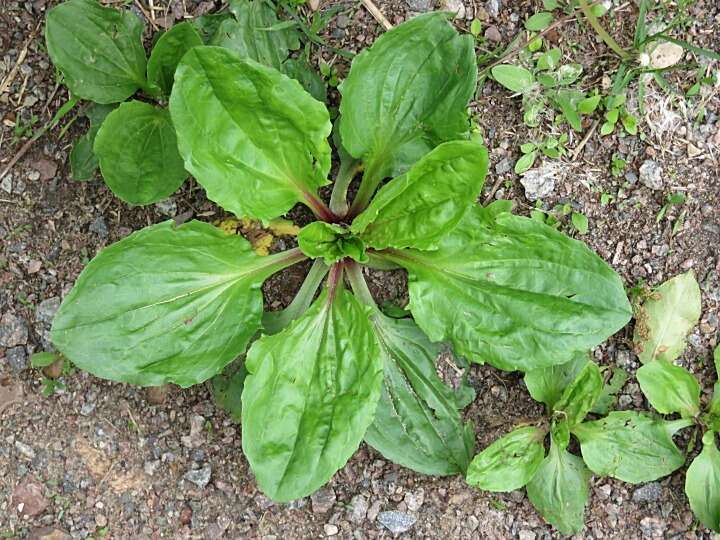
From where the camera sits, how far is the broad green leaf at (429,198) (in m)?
2.50

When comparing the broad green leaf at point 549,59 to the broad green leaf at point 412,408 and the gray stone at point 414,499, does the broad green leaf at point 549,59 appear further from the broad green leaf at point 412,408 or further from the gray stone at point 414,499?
the gray stone at point 414,499

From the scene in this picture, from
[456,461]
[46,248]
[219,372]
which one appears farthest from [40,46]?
[456,461]

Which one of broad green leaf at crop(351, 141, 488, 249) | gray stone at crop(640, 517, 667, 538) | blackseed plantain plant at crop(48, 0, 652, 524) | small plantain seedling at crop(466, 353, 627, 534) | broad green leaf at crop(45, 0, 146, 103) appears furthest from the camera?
gray stone at crop(640, 517, 667, 538)

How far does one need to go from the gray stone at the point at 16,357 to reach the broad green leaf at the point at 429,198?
1.38 m

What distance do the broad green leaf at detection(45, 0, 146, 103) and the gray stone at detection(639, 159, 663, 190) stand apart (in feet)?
6.47

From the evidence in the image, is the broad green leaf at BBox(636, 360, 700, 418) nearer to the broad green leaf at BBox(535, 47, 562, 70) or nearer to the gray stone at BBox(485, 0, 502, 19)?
the broad green leaf at BBox(535, 47, 562, 70)

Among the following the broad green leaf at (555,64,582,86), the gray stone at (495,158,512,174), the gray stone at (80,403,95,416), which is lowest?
the gray stone at (80,403,95,416)

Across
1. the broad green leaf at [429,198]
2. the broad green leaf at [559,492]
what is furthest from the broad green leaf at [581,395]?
the broad green leaf at [429,198]

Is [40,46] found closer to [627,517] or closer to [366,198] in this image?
[366,198]

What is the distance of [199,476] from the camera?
3.16m

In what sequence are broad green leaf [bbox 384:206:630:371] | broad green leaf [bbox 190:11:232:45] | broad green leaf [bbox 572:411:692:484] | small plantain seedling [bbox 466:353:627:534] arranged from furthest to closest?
broad green leaf [bbox 572:411:692:484], small plantain seedling [bbox 466:353:627:534], broad green leaf [bbox 190:11:232:45], broad green leaf [bbox 384:206:630:371]

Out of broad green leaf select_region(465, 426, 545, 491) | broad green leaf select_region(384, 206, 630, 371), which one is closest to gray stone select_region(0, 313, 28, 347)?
broad green leaf select_region(384, 206, 630, 371)

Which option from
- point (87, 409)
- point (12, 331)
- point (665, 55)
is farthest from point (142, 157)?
point (665, 55)

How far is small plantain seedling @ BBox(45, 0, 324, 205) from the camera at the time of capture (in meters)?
2.89
